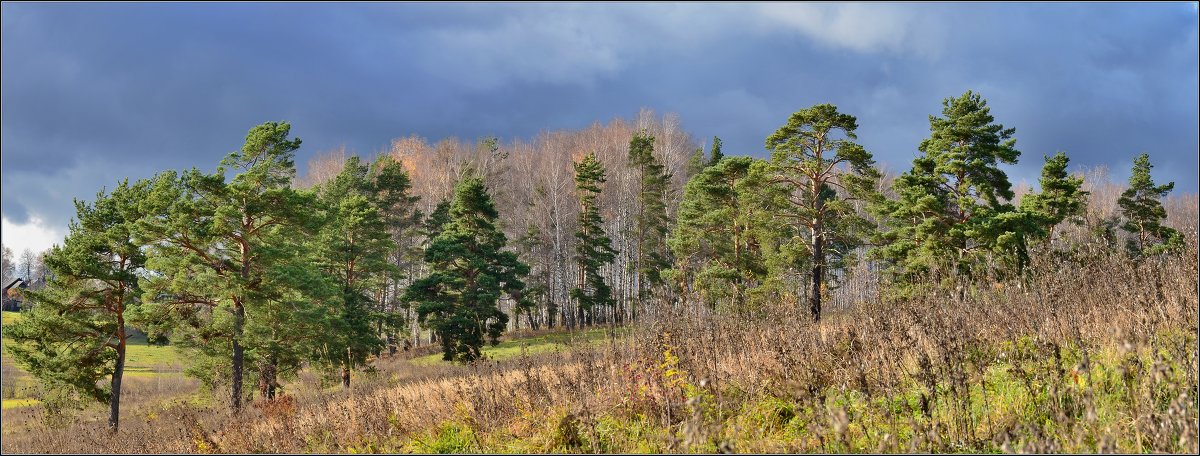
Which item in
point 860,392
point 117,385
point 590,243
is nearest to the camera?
point 860,392

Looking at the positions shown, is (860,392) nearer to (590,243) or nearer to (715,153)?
(590,243)

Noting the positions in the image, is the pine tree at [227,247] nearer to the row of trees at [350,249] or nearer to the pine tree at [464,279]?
the row of trees at [350,249]

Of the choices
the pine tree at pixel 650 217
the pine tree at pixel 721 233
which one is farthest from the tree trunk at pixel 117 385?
the pine tree at pixel 650 217

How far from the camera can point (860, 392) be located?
510cm

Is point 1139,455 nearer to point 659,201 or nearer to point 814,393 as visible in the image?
point 814,393

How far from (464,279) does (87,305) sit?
14.1 m

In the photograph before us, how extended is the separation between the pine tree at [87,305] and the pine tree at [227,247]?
1687 millimetres

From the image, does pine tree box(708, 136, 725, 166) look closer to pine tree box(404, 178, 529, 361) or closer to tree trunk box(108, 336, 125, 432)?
pine tree box(404, 178, 529, 361)

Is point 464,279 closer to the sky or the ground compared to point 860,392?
closer to the sky

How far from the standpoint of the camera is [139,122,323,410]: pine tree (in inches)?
779

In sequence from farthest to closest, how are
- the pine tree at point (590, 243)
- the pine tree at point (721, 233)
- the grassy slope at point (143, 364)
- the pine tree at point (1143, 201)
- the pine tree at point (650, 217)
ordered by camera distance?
the pine tree at point (650, 217), the pine tree at point (590, 243), the pine tree at point (1143, 201), the grassy slope at point (143, 364), the pine tree at point (721, 233)

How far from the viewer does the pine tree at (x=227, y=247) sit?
19781mm

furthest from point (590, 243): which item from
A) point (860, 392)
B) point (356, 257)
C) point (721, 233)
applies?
point (860, 392)

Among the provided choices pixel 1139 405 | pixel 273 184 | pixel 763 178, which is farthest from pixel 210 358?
pixel 1139 405
